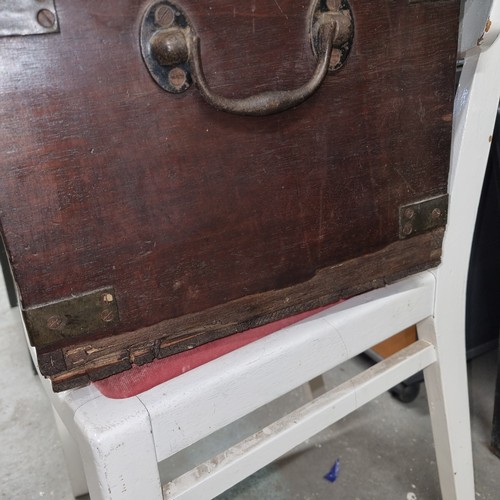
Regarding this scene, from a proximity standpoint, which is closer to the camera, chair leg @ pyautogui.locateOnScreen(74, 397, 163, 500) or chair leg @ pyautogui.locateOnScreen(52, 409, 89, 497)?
chair leg @ pyautogui.locateOnScreen(74, 397, 163, 500)

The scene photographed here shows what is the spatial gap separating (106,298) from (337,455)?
88 centimetres

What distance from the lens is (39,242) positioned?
1.47 ft

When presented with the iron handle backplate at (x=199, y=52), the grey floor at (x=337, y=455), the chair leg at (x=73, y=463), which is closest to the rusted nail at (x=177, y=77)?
the iron handle backplate at (x=199, y=52)

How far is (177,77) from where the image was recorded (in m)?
0.46

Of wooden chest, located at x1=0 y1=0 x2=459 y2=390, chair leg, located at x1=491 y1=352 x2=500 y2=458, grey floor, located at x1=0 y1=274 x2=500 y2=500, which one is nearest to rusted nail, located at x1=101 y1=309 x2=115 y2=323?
wooden chest, located at x1=0 y1=0 x2=459 y2=390

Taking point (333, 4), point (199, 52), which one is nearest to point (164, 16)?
point (199, 52)

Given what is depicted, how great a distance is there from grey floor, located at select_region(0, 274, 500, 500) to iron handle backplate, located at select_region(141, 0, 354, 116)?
89 centimetres

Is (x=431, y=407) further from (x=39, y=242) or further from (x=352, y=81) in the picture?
(x=39, y=242)

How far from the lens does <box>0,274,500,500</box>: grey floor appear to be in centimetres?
110

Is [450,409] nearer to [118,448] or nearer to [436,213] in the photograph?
[436,213]

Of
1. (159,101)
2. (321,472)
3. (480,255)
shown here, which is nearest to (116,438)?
(159,101)

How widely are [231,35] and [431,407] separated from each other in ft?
2.12

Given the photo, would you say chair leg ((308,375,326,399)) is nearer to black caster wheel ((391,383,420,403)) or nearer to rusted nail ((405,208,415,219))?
black caster wheel ((391,383,420,403))

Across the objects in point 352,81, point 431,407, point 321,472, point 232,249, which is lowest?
point 321,472
